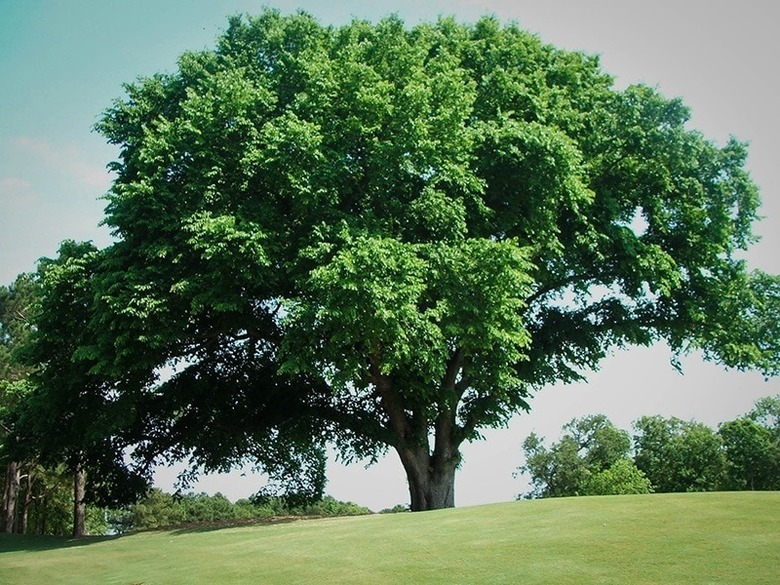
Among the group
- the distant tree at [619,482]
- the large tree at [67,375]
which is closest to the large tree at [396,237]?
the large tree at [67,375]

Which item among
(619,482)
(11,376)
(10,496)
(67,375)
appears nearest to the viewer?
(67,375)

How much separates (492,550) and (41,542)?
58.4 ft

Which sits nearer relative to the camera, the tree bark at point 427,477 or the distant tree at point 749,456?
the tree bark at point 427,477

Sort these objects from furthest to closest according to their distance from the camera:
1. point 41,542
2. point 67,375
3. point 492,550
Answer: point 67,375 < point 41,542 < point 492,550

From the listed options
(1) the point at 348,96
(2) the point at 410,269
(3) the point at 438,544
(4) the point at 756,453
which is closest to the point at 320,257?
(2) the point at 410,269

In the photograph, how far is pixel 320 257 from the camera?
790 inches

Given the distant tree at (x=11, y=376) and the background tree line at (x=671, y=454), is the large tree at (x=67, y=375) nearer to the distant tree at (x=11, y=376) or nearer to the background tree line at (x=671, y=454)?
the distant tree at (x=11, y=376)

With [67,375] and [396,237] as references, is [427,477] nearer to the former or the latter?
[396,237]

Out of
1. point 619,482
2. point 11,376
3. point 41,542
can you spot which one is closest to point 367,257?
point 41,542

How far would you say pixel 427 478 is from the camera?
26.1 meters

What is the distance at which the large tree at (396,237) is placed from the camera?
2066 centimetres

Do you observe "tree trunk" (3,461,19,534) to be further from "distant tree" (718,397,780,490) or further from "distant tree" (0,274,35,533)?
"distant tree" (718,397,780,490)

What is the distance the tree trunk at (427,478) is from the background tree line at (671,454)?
943 inches

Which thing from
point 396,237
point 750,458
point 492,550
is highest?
point 396,237
